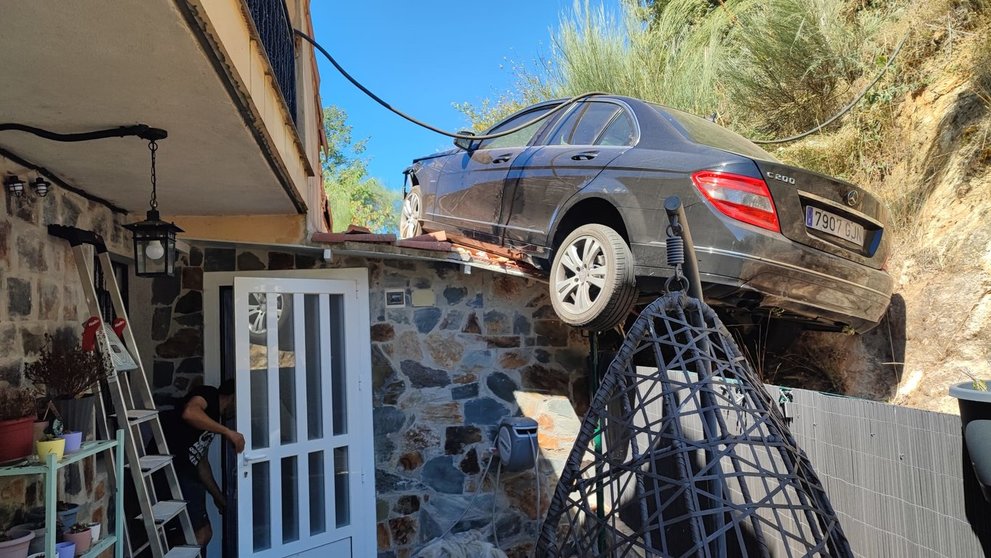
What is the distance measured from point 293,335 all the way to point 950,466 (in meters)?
3.89

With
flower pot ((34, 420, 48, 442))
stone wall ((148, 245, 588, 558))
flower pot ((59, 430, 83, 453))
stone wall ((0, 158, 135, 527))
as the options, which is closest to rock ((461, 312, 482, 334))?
stone wall ((148, 245, 588, 558))

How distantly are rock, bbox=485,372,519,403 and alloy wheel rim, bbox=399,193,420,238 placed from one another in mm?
2083

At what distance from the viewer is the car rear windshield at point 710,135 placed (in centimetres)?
400

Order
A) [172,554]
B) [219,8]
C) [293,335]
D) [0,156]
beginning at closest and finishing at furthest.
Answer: [219,8]
[0,156]
[172,554]
[293,335]

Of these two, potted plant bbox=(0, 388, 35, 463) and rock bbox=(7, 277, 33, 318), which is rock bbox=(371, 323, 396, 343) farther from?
potted plant bbox=(0, 388, 35, 463)

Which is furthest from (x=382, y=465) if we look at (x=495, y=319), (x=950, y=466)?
(x=950, y=466)

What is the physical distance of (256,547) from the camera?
4.41 m

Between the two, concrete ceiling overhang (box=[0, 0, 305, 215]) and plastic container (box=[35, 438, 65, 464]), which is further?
plastic container (box=[35, 438, 65, 464])

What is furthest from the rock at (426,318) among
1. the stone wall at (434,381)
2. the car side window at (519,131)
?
the car side window at (519,131)

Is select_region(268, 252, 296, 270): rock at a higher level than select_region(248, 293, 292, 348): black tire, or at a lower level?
higher

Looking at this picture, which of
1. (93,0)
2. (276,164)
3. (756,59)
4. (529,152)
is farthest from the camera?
Result: (756,59)

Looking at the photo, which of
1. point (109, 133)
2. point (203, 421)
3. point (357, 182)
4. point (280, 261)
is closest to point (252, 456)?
point (203, 421)

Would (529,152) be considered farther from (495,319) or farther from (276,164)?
(276,164)

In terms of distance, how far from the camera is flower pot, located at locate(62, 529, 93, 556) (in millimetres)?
2585
